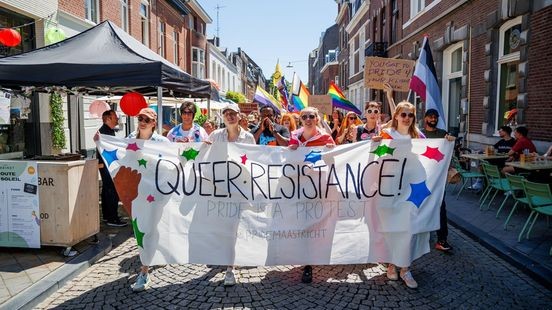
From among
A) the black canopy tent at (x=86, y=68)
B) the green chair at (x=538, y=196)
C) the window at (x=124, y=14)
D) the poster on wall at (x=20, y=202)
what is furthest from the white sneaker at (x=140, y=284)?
the window at (x=124, y=14)

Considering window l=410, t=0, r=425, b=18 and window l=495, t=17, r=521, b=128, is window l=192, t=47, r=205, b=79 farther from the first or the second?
window l=495, t=17, r=521, b=128

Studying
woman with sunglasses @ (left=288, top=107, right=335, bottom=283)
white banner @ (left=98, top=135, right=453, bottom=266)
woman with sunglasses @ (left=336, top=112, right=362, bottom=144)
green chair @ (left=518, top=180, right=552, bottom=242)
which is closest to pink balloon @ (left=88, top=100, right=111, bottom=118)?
woman with sunglasses @ (left=336, top=112, right=362, bottom=144)

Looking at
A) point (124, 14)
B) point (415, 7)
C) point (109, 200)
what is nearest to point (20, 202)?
point (109, 200)

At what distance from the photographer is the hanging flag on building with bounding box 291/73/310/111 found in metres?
12.4

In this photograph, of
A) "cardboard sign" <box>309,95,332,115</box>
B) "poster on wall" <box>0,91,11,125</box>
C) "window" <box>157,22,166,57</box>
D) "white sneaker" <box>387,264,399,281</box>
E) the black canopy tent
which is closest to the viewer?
"white sneaker" <box>387,264,399,281</box>

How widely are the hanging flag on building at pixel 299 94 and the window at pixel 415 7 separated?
7.35 metres

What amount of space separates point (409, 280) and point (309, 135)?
1789 mm

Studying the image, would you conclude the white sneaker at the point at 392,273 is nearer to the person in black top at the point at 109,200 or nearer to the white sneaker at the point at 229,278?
the white sneaker at the point at 229,278

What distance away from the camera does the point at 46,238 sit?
480 cm

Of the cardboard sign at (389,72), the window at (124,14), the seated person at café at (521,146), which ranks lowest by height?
the seated person at café at (521,146)

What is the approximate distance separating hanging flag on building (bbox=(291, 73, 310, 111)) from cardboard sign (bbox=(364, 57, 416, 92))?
5031 millimetres

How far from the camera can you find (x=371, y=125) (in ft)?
18.9

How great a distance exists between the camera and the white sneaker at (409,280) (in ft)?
13.4

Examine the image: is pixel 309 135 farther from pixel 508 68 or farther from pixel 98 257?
pixel 508 68
